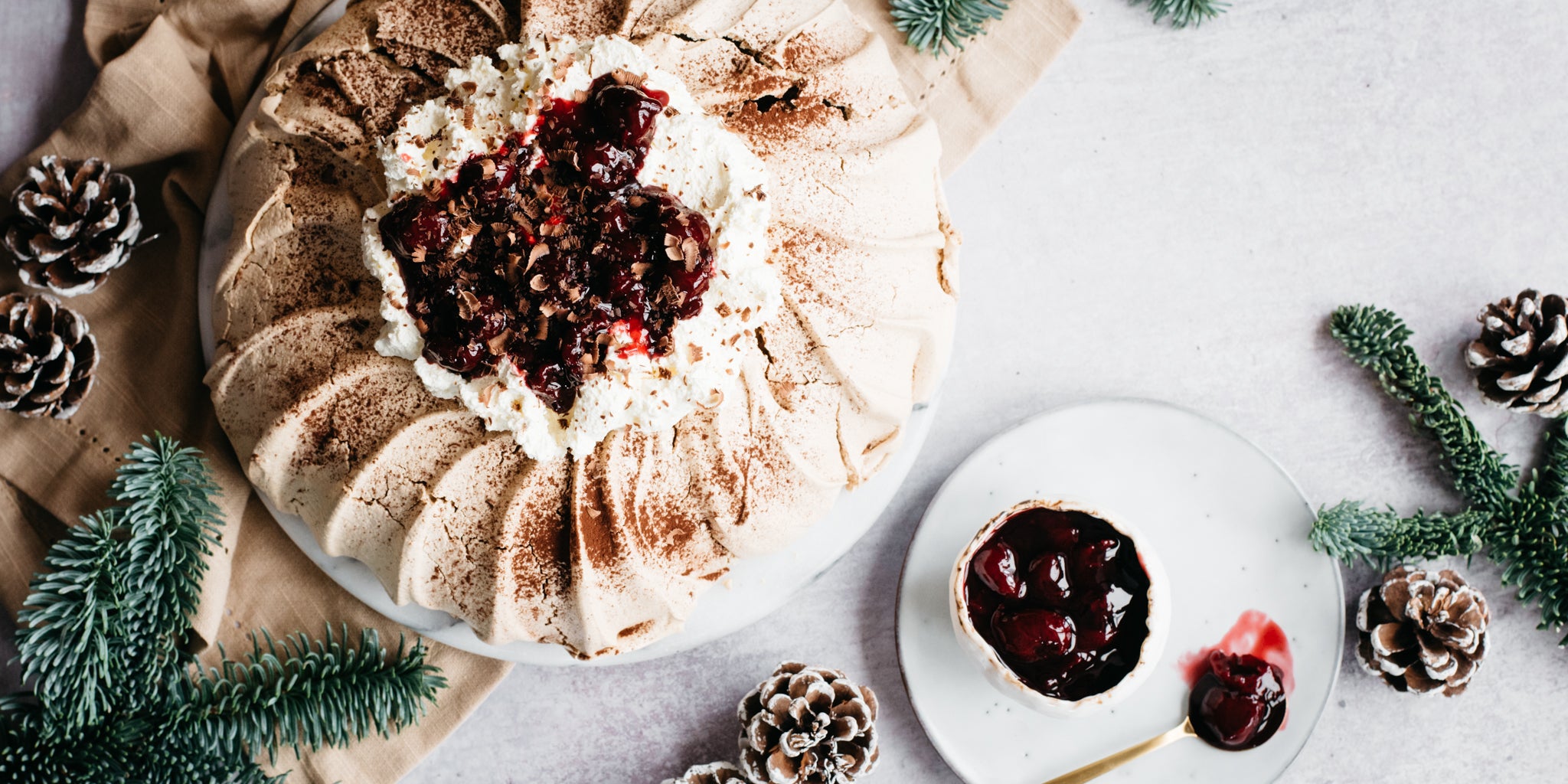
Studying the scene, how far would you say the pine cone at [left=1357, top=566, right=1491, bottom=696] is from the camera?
6.76ft

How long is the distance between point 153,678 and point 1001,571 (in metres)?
1.53

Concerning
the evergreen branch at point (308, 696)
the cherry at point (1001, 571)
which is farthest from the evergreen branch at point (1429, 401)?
the evergreen branch at point (308, 696)

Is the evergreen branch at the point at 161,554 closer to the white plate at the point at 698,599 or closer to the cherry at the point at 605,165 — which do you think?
the white plate at the point at 698,599

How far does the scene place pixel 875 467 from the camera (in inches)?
71.5

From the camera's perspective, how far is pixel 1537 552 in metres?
2.11

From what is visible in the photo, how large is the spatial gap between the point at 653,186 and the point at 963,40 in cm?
94

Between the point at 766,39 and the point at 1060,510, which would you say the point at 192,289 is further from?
the point at 1060,510

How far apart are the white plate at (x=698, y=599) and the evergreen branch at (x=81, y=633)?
0.27 metres

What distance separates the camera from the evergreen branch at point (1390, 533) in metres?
2.09

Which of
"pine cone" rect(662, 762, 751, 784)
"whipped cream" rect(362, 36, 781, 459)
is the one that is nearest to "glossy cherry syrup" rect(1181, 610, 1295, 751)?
"pine cone" rect(662, 762, 751, 784)

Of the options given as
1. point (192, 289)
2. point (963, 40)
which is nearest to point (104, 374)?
point (192, 289)

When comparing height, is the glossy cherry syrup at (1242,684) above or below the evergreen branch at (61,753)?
below

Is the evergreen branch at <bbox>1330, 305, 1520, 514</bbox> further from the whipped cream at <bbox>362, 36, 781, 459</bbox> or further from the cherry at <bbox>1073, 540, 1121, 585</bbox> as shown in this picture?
the whipped cream at <bbox>362, 36, 781, 459</bbox>

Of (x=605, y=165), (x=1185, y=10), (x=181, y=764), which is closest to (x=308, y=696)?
(x=181, y=764)
